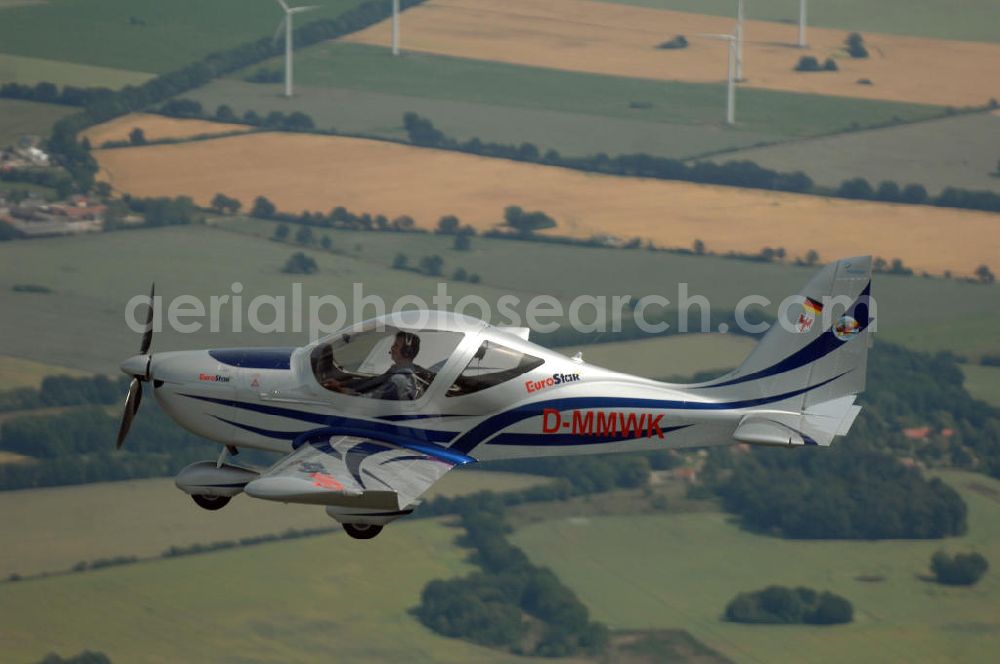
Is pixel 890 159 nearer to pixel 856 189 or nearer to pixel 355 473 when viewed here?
pixel 856 189

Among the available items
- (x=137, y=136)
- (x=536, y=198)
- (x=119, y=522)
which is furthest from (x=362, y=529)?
(x=137, y=136)

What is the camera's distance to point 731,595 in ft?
456

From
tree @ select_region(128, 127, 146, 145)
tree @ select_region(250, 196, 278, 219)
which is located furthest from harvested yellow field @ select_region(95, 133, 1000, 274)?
tree @ select_region(128, 127, 146, 145)

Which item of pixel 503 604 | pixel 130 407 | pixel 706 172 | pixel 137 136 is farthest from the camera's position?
pixel 137 136

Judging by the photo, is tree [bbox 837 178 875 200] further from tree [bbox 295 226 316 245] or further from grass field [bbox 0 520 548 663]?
grass field [bbox 0 520 548 663]

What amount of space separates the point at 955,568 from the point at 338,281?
61.0m

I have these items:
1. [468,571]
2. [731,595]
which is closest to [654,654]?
[731,595]

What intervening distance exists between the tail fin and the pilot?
16.9 feet

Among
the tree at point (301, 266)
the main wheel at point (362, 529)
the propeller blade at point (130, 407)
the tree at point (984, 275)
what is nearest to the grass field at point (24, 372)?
the tree at point (301, 266)

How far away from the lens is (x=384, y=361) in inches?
1194

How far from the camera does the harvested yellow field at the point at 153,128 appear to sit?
183250mm

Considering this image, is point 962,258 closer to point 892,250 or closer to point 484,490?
point 892,250

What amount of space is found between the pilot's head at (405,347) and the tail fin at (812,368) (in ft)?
16.9

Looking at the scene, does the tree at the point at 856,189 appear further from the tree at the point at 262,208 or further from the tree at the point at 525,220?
the tree at the point at 262,208
